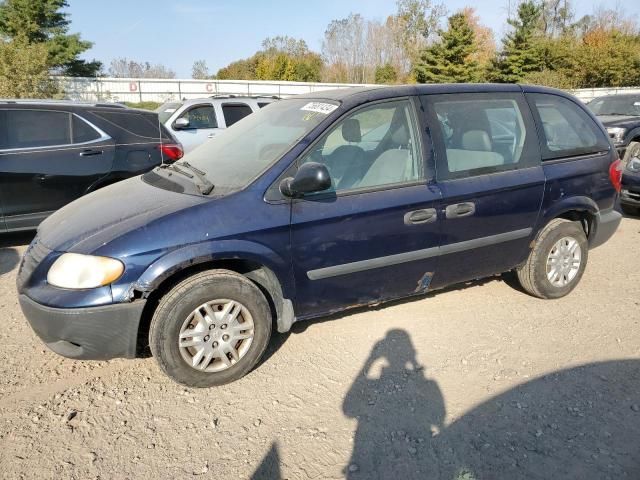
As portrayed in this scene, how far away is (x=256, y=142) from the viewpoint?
11.8 feet

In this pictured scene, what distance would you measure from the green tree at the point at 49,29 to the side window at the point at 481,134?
31.7 meters

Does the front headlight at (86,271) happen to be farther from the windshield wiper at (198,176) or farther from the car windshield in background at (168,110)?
the car windshield in background at (168,110)

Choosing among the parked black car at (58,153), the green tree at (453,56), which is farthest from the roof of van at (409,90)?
the green tree at (453,56)

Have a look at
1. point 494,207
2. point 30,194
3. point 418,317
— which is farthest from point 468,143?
point 30,194

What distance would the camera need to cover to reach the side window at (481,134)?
361 cm

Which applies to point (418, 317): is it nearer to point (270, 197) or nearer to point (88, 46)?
point (270, 197)

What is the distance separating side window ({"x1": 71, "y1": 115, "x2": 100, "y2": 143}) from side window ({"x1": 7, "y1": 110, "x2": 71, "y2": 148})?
0.17ft

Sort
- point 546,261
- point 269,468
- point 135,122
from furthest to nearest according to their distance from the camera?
point 135,122
point 546,261
point 269,468

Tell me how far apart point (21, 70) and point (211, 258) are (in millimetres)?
18735

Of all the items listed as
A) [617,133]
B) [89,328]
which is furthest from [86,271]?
[617,133]

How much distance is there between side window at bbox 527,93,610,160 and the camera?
13.3ft

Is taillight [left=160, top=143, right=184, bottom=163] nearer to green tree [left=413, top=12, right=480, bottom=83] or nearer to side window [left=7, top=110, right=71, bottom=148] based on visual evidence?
side window [left=7, top=110, right=71, bottom=148]

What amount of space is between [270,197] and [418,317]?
5.43 ft

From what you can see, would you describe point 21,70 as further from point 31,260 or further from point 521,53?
point 521,53
